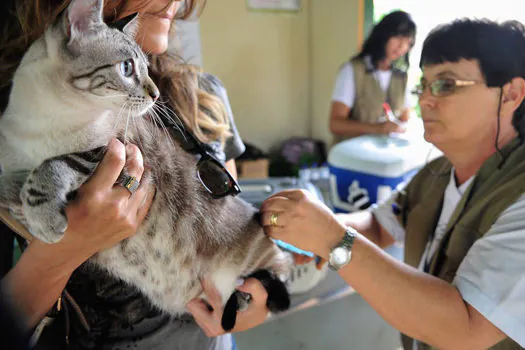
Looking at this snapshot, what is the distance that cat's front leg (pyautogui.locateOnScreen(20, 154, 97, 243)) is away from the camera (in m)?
0.50

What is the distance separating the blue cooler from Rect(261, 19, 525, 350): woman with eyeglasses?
A: 1.17ft

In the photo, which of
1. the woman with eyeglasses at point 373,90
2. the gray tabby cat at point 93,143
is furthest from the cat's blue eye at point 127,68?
the woman with eyeglasses at point 373,90

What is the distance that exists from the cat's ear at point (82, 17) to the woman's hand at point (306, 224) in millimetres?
501

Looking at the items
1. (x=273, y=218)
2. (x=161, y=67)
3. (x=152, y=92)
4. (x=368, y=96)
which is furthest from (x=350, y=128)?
(x=152, y=92)

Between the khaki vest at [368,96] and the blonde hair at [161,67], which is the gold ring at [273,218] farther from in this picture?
the khaki vest at [368,96]

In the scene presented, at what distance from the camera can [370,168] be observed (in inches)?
54.6

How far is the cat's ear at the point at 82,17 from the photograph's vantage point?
0.49 metres

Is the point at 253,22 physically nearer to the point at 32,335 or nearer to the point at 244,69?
the point at 244,69

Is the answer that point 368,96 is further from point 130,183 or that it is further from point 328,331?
point 130,183

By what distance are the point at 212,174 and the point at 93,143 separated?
0.25m

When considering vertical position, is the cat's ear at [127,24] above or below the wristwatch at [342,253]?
above

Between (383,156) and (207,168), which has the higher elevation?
(207,168)

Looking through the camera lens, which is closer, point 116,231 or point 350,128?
point 116,231

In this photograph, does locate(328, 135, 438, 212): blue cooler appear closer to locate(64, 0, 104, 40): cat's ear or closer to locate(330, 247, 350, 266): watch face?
locate(330, 247, 350, 266): watch face
